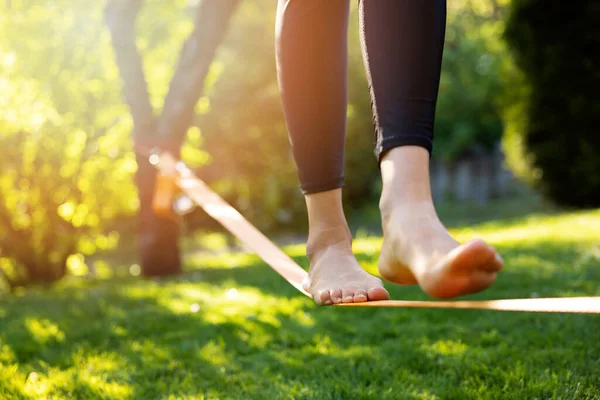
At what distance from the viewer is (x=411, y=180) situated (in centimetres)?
116

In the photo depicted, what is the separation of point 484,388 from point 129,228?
8.70m

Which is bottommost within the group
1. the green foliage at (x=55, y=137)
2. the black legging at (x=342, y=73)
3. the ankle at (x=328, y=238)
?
the ankle at (x=328, y=238)

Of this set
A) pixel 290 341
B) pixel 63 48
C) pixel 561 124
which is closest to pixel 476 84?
pixel 561 124

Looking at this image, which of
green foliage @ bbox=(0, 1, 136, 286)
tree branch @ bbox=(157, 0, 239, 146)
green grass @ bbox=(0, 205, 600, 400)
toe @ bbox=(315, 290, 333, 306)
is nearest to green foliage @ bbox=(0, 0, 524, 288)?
green foliage @ bbox=(0, 1, 136, 286)

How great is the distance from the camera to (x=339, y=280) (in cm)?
134

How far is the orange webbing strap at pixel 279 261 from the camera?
935 millimetres

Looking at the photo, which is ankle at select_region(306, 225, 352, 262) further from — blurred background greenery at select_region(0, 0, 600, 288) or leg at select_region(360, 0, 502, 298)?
blurred background greenery at select_region(0, 0, 600, 288)

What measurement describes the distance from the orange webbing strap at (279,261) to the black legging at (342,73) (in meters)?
0.24

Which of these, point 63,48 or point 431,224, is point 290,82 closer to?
point 431,224

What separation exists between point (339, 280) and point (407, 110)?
15.2 inches

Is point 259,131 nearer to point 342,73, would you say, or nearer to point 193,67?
point 193,67

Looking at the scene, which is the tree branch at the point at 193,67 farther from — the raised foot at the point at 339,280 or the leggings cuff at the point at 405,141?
the leggings cuff at the point at 405,141

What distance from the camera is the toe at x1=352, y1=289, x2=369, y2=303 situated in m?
1.21

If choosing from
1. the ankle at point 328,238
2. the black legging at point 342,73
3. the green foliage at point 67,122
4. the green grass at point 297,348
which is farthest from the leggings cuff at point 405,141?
the green foliage at point 67,122
